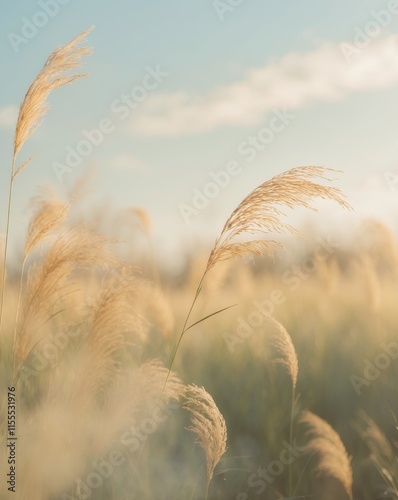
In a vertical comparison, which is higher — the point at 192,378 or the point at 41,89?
the point at 41,89

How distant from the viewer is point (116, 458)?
11.4 feet

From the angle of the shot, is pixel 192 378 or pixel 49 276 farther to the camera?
pixel 192 378

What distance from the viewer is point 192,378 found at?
15.4 ft

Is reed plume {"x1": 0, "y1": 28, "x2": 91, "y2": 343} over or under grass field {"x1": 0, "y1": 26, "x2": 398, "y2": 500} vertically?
over

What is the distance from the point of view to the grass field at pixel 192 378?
110 inches

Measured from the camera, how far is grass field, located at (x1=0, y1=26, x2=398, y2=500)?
9.20 ft

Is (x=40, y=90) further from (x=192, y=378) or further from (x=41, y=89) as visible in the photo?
(x=192, y=378)

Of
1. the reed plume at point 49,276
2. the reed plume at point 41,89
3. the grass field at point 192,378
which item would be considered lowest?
the grass field at point 192,378

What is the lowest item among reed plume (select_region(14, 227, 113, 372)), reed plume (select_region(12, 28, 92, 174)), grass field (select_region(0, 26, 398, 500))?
grass field (select_region(0, 26, 398, 500))

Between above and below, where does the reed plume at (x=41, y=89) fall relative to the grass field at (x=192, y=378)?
above

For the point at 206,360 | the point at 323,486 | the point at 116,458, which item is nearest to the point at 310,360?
the point at 206,360

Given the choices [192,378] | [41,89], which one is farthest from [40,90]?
[192,378]

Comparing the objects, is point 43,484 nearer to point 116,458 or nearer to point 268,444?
point 116,458

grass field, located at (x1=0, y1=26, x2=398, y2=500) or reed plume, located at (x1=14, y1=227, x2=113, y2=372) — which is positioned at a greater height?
reed plume, located at (x1=14, y1=227, x2=113, y2=372)
